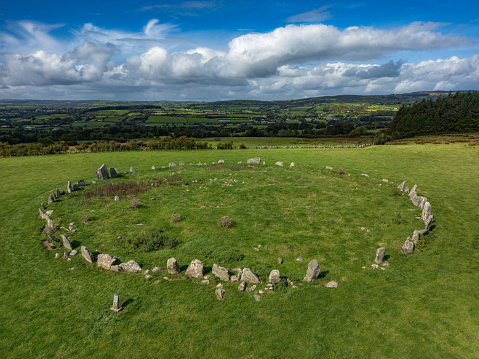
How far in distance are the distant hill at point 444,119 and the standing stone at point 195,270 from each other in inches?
3440

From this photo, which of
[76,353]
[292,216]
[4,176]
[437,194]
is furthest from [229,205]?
[4,176]

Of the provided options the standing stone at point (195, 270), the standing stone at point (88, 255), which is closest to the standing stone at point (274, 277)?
the standing stone at point (195, 270)

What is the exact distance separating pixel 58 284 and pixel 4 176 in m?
31.3

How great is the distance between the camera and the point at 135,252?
41.9ft

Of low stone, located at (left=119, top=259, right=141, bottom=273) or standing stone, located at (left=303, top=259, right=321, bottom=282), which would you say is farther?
low stone, located at (left=119, top=259, right=141, bottom=273)

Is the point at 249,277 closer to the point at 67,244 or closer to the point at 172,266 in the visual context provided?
the point at 172,266

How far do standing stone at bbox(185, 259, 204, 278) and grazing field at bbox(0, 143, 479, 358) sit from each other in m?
0.42

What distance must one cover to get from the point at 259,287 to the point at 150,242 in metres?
6.66

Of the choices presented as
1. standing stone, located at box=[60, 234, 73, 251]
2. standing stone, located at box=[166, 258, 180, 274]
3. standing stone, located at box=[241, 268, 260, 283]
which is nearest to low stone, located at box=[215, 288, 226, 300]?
standing stone, located at box=[241, 268, 260, 283]

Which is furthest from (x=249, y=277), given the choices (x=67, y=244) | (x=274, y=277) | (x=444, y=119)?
(x=444, y=119)

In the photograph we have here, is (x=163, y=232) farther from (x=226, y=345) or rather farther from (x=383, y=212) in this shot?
(x=383, y=212)

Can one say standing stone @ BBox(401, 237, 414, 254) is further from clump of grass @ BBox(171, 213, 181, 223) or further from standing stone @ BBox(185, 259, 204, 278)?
clump of grass @ BBox(171, 213, 181, 223)

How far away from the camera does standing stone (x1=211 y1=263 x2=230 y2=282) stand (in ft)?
34.8

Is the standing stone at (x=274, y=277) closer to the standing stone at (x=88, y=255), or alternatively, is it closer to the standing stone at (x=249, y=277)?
the standing stone at (x=249, y=277)
